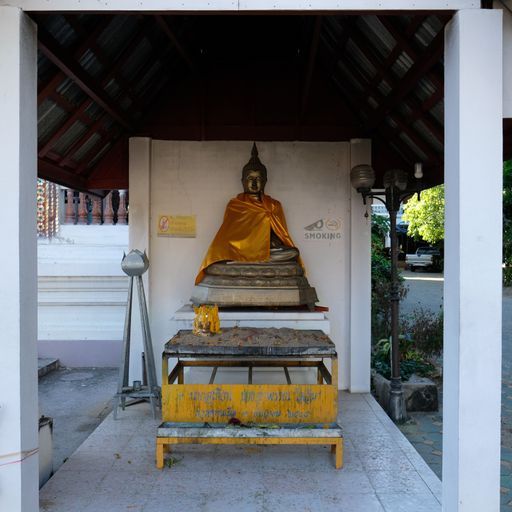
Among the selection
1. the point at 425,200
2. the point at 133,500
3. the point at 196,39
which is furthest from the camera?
the point at 425,200

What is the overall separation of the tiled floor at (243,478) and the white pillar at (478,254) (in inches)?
32.7

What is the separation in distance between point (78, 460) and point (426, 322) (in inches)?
221

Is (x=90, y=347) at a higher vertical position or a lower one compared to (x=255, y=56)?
lower

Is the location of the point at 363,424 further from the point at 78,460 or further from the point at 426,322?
the point at 426,322

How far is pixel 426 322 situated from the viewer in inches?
316

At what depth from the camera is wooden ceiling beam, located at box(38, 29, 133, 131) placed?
131 inches

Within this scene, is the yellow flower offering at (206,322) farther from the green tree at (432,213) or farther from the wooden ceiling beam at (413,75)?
the green tree at (432,213)

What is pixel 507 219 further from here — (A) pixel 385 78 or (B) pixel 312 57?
(B) pixel 312 57

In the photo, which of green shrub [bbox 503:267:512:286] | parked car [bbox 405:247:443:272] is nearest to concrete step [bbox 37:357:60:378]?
green shrub [bbox 503:267:512:286]

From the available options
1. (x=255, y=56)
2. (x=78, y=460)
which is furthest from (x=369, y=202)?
(x=78, y=460)

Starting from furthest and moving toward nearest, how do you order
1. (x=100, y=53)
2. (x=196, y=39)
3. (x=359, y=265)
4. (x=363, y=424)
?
(x=359, y=265), (x=196, y=39), (x=363, y=424), (x=100, y=53)

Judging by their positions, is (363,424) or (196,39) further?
(196,39)

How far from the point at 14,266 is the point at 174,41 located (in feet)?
8.62

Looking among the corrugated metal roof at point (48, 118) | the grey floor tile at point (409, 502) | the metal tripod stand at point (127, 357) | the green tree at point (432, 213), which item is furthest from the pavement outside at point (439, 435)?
the green tree at point (432, 213)
